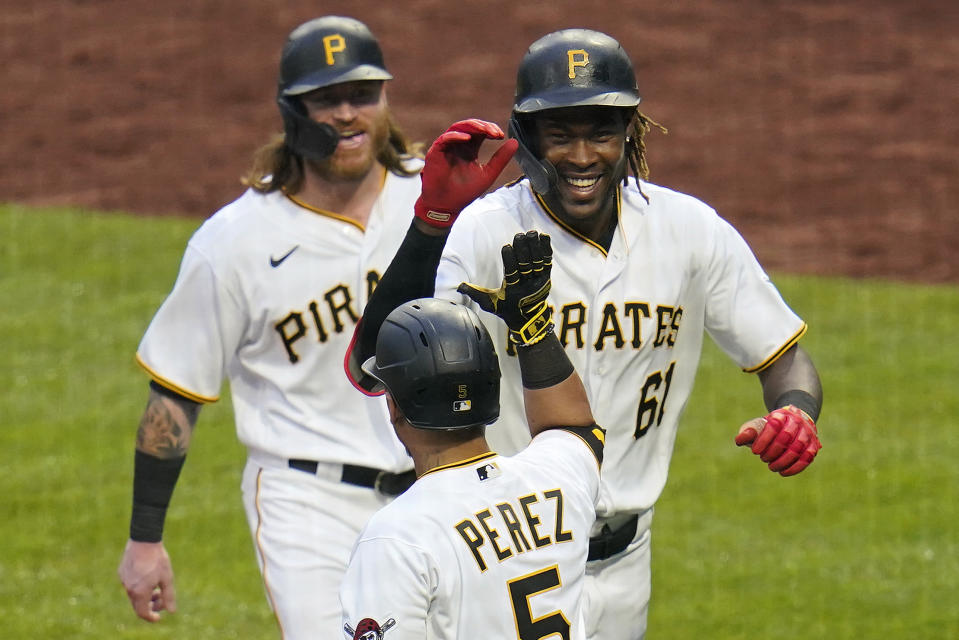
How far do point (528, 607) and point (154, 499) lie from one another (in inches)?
77.4

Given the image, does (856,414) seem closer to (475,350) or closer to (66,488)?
(66,488)

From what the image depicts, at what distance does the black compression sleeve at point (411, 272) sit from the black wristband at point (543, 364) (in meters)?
0.48

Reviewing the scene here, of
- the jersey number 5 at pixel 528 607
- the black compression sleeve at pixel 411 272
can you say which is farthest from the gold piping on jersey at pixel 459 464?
the black compression sleeve at pixel 411 272

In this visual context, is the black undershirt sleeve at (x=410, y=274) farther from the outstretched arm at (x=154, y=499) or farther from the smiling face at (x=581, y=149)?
the outstretched arm at (x=154, y=499)

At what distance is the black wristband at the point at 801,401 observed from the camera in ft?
14.0

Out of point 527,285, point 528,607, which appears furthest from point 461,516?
point 527,285

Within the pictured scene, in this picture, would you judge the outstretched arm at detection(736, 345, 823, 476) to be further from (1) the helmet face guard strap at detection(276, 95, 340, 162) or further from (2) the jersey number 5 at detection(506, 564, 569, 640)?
(1) the helmet face guard strap at detection(276, 95, 340, 162)

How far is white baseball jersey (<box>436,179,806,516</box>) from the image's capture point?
4332mm

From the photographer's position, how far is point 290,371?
5.06 metres

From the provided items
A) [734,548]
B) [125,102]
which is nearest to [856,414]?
[734,548]

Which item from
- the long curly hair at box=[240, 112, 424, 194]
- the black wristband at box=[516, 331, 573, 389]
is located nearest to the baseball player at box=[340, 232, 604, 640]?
the black wristband at box=[516, 331, 573, 389]

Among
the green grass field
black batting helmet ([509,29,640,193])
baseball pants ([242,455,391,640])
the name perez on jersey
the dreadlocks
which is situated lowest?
the green grass field

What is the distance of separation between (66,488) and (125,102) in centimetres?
866

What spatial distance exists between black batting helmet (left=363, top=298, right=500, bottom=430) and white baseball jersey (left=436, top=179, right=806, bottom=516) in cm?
68
